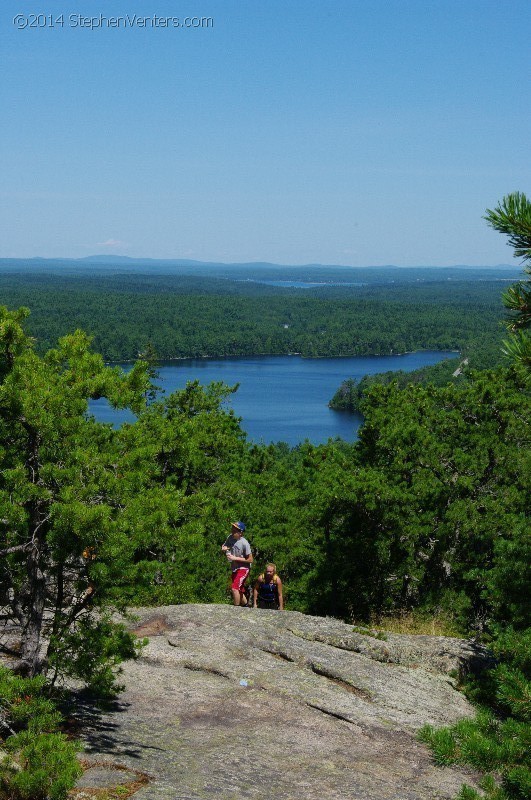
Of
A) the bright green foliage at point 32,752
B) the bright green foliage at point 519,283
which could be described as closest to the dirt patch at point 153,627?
the bright green foliage at point 32,752

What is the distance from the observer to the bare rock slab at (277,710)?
21.3 ft

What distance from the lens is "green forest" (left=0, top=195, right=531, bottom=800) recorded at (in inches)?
223

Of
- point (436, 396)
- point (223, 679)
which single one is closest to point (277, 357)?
point (436, 396)

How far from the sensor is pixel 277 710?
8008 mm

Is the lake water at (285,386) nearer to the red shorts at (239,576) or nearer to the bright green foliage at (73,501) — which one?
the red shorts at (239,576)

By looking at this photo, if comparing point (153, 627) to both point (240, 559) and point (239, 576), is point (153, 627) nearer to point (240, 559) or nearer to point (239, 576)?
point (240, 559)

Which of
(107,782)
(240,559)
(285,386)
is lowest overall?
(285,386)

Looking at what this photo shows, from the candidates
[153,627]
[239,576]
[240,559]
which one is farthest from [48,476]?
[239,576]

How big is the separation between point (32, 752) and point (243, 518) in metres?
14.0

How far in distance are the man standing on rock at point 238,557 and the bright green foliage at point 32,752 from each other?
17.3ft

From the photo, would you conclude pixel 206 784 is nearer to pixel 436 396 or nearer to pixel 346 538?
pixel 346 538

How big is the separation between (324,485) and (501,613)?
6.19 metres

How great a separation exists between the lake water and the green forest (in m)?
42.2

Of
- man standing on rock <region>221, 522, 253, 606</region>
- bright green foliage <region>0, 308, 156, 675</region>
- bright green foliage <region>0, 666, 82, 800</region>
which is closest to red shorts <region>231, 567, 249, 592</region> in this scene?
man standing on rock <region>221, 522, 253, 606</region>
